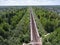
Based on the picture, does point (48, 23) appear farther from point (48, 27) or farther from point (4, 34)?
point (4, 34)

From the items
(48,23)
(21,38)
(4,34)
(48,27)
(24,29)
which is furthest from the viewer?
(48,23)

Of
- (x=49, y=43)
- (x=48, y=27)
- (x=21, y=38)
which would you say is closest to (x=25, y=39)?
(x=21, y=38)

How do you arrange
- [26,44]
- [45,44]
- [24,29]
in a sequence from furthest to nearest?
[24,29]
[26,44]
[45,44]

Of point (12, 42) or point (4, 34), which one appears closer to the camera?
point (12, 42)

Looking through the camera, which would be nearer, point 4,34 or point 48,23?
point 4,34

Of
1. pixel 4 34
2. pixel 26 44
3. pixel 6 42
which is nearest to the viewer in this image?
pixel 6 42

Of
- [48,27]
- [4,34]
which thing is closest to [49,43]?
[4,34]

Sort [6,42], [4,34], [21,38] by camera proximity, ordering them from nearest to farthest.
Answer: [6,42], [21,38], [4,34]

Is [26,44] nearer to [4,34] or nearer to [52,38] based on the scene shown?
[52,38]
